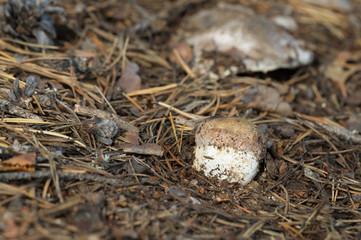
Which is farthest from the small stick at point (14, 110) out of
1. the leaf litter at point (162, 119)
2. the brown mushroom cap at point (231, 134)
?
the brown mushroom cap at point (231, 134)

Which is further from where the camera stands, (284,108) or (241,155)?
(284,108)

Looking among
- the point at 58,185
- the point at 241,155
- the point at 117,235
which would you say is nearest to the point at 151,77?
the point at 241,155

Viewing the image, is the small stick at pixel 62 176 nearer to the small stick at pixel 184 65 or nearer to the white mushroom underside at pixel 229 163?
the white mushroom underside at pixel 229 163

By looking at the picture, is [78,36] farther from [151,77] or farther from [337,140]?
[337,140]

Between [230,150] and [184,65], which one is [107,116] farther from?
[184,65]

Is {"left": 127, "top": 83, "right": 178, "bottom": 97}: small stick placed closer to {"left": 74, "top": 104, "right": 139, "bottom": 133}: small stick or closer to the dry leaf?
the dry leaf

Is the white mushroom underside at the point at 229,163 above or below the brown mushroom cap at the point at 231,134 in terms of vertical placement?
below

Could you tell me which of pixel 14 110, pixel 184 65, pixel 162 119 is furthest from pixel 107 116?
pixel 184 65
